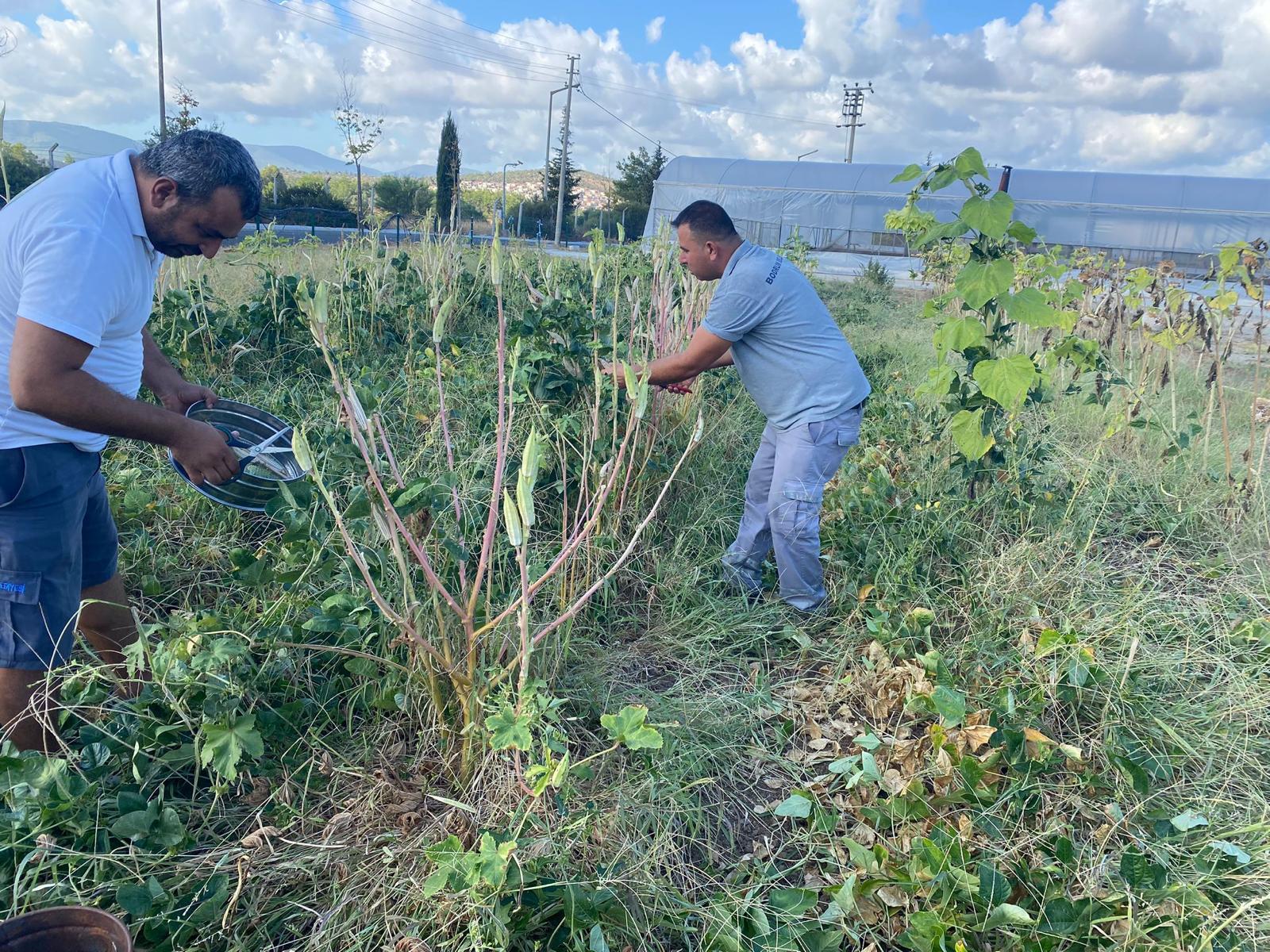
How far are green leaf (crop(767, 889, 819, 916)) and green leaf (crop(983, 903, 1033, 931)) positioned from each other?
0.33 meters

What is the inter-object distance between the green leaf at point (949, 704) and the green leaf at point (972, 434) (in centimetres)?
116


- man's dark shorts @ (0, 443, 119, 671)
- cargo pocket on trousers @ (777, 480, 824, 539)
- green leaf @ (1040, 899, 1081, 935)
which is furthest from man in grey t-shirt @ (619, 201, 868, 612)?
man's dark shorts @ (0, 443, 119, 671)

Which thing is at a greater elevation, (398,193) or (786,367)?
(398,193)

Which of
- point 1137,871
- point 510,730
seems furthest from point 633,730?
point 1137,871

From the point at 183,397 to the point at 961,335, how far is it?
8.34 feet

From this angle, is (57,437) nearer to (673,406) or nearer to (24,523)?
(24,523)

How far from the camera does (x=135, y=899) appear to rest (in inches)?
52.7

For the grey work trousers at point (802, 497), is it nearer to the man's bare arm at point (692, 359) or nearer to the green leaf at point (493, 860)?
the man's bare arm at point (692, 359)

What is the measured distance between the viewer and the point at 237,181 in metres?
1.73

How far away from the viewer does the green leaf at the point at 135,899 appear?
4.34 feet

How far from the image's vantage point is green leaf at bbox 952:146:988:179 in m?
2.49

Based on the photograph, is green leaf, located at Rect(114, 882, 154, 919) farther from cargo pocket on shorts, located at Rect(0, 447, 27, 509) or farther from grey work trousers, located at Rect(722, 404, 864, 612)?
grey work trousers, located at Rect(722, 404, 864, 612)

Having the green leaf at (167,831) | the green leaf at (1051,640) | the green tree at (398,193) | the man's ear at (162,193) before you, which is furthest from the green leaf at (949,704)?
the green tree at (398,193)

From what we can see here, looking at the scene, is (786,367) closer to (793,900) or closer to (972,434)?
(972,434)
